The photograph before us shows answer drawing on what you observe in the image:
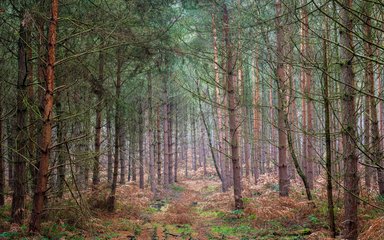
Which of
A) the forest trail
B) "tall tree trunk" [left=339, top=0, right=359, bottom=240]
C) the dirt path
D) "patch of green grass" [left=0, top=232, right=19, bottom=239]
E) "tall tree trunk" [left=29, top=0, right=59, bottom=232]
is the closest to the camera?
"tall tree trunk" [left=29, top=0, right=59, bottom=232]

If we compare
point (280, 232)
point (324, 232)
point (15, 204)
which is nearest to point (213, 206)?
point (280, 232)

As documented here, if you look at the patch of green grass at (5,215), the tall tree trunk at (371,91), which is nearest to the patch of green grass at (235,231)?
the tall tree trunk at (371,91)

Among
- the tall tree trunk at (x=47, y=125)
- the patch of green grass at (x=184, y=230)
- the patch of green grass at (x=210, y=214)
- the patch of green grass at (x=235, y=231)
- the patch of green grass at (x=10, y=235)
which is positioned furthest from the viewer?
the patch of green grass at (x=210, y=214)

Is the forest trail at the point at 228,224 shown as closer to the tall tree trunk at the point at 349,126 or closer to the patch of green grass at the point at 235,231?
the patch of green grass at the point at 235,231

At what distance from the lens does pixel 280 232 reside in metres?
7.32

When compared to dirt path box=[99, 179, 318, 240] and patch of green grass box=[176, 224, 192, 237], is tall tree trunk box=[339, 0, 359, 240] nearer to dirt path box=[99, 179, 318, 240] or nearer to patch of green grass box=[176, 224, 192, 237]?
dirt path box=[99, 179, 318, 240]

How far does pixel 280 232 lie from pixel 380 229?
2452mm

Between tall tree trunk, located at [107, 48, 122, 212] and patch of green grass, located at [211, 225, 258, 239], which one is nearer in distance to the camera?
patch of green grass, located at [211, 225, 258, 239]

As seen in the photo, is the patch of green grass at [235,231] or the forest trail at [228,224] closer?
the forest trail at [228,224]

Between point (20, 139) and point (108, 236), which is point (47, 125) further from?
point (108, 236)

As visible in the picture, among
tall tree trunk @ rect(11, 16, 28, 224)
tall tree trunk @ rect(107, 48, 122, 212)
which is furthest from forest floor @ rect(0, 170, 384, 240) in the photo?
tall tree trunk @ rect(11, 16, 28, 224)

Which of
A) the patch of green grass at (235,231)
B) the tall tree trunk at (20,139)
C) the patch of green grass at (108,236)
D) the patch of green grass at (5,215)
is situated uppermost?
the tall tree trunk at (20,139)

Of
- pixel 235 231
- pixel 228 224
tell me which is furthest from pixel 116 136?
pixel 235 231

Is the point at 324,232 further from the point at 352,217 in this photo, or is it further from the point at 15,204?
the point at 15,204
